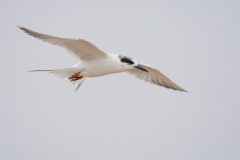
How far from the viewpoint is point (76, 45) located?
1052 cm

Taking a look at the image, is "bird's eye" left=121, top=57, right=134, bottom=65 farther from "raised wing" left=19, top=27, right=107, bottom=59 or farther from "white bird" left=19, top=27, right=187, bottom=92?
"raised wing" left=19, top=27, right=107, bottom=59

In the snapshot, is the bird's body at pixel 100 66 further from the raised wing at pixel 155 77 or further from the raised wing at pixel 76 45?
the raised wing at pixel 155 77

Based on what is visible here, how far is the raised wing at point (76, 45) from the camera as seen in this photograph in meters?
10.0

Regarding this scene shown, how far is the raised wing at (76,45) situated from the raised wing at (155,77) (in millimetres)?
1800

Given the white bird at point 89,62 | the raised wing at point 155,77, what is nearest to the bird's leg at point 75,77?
the white bird at point 89,62

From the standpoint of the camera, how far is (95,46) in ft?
33.6

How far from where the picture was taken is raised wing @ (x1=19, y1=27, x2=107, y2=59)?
10.0 metres

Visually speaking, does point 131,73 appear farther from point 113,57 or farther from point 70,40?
point 70,40

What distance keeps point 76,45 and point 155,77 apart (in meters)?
2.67

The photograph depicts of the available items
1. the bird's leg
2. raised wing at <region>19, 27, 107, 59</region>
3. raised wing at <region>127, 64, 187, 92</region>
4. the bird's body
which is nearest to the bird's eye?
the bird's body

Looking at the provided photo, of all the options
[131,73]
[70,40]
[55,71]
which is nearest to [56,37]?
[70,40]

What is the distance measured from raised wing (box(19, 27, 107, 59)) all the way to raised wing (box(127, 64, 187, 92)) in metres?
1.80

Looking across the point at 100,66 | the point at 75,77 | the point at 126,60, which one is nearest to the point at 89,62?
the point at 100,66

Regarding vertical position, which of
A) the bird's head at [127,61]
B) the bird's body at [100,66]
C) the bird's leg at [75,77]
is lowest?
the bird's leg at [75,77]
